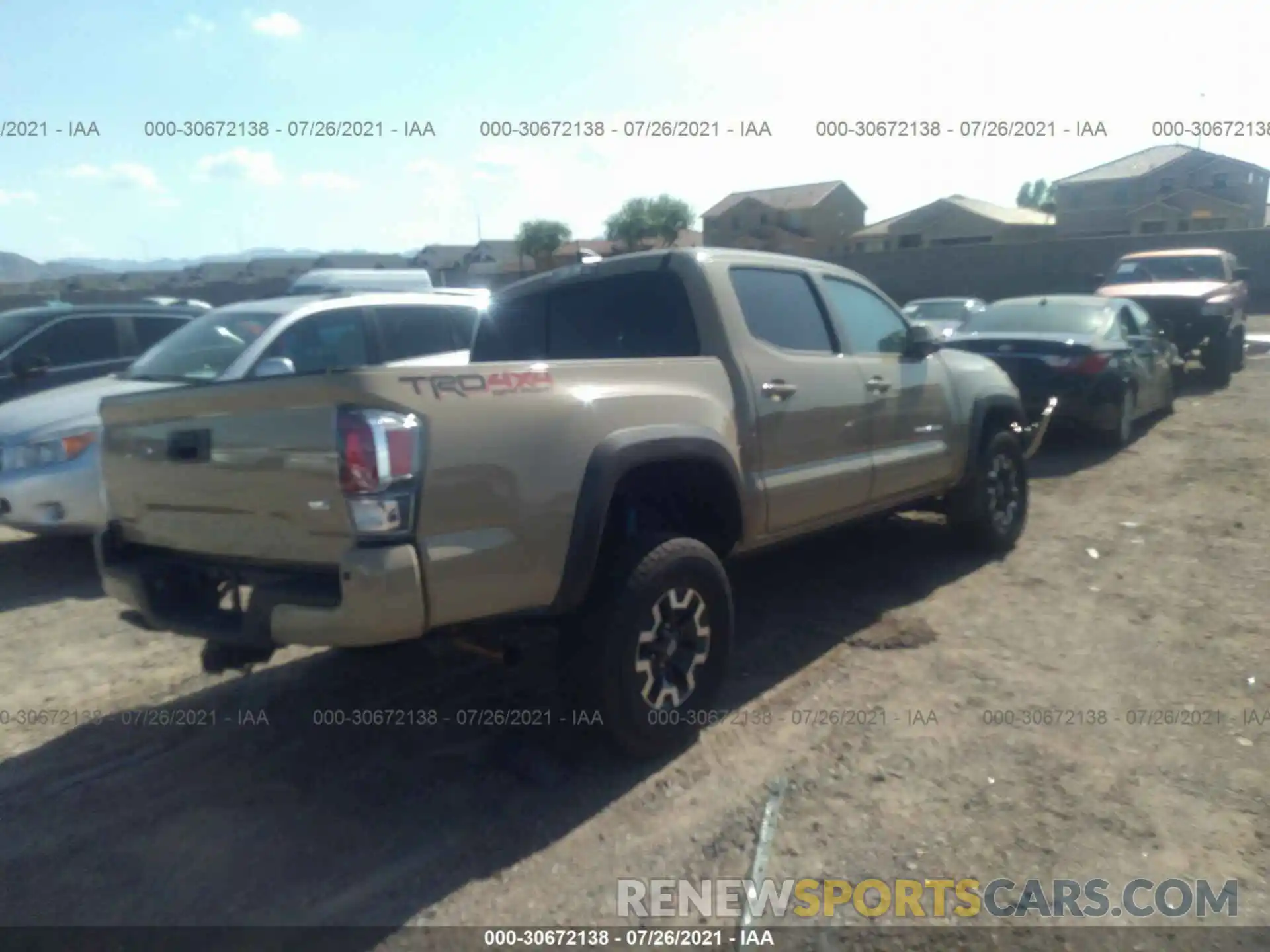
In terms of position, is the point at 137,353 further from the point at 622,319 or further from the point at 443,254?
the point at 443,254

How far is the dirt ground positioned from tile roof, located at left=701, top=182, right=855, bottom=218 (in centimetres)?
4571

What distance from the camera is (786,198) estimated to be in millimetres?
52781

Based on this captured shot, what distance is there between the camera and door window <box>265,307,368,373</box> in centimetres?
666

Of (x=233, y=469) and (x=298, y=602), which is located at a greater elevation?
(x=233, y=469)

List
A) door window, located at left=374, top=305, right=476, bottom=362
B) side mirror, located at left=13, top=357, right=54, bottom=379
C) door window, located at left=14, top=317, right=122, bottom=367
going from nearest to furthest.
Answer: door window, located at left=374, top=305, right=476, bottom=362 < side mirror, located at left=13, top=357, right=54, bottom=379 < door window, located at left=14, top=317, right=122, bottom=367

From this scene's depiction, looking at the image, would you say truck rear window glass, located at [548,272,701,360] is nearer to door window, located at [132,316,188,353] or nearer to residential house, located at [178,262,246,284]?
door window, located at [132,316,188,353]

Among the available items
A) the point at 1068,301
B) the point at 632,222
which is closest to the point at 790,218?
the point at 632,222

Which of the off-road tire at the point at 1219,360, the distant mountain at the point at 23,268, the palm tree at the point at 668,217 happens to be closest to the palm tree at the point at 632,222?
the palm tree at the point at 668,217

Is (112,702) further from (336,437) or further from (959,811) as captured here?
(959,811)

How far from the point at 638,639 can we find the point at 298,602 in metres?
1.20

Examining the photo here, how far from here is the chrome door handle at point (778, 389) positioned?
4.39m

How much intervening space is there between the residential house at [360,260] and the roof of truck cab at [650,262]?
33.2m

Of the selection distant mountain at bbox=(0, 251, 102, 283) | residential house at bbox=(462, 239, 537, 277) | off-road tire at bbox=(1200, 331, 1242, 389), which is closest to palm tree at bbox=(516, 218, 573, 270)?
residential house at bbox=(462, 239, 537, 277)

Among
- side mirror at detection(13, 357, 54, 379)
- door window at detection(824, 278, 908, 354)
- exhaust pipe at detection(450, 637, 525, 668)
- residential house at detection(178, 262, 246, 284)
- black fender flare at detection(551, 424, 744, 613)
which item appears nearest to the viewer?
black fender flare at detection(551, 424, 744, 613)
